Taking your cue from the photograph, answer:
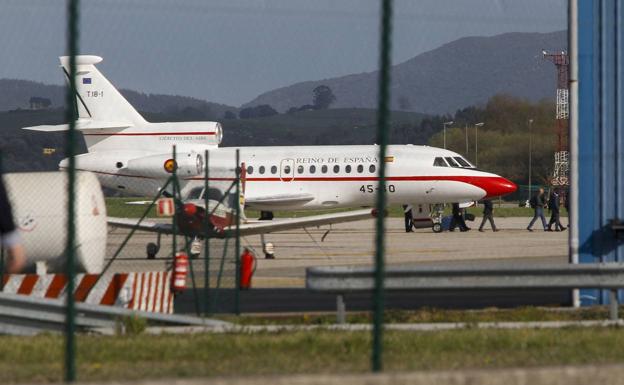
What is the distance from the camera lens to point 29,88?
12.4m

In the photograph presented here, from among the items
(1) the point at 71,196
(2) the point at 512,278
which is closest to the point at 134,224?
(2) the point at 512,278

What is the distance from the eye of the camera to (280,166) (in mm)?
39031

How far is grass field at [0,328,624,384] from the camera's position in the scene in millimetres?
9594

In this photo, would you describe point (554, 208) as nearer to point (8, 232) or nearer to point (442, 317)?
point (442, 317)

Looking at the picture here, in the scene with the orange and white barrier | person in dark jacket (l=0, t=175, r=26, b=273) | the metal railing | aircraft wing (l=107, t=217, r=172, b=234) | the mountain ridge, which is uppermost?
the mountain ridge

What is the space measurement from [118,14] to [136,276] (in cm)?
379

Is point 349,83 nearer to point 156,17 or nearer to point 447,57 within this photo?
point 447,57

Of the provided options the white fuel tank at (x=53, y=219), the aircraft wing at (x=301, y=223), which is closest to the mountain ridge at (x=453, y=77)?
the aircraft wing at (x=301, y=223)

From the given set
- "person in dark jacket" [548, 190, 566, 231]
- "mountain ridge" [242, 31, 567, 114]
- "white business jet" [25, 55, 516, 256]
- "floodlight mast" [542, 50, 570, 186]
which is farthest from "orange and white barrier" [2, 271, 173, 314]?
"person in dark jacket" [548, 190, 566, 231]

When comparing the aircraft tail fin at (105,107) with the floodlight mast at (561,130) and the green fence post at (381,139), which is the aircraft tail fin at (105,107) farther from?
the green fence post at (381,139)

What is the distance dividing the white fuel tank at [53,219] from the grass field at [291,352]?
14.6ft

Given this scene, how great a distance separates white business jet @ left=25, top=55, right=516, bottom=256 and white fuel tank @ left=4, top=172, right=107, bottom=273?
57.9 feet

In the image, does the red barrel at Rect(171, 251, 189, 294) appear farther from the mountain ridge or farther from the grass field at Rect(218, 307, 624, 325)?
the mountain ridge

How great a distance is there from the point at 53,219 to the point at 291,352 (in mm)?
6618
